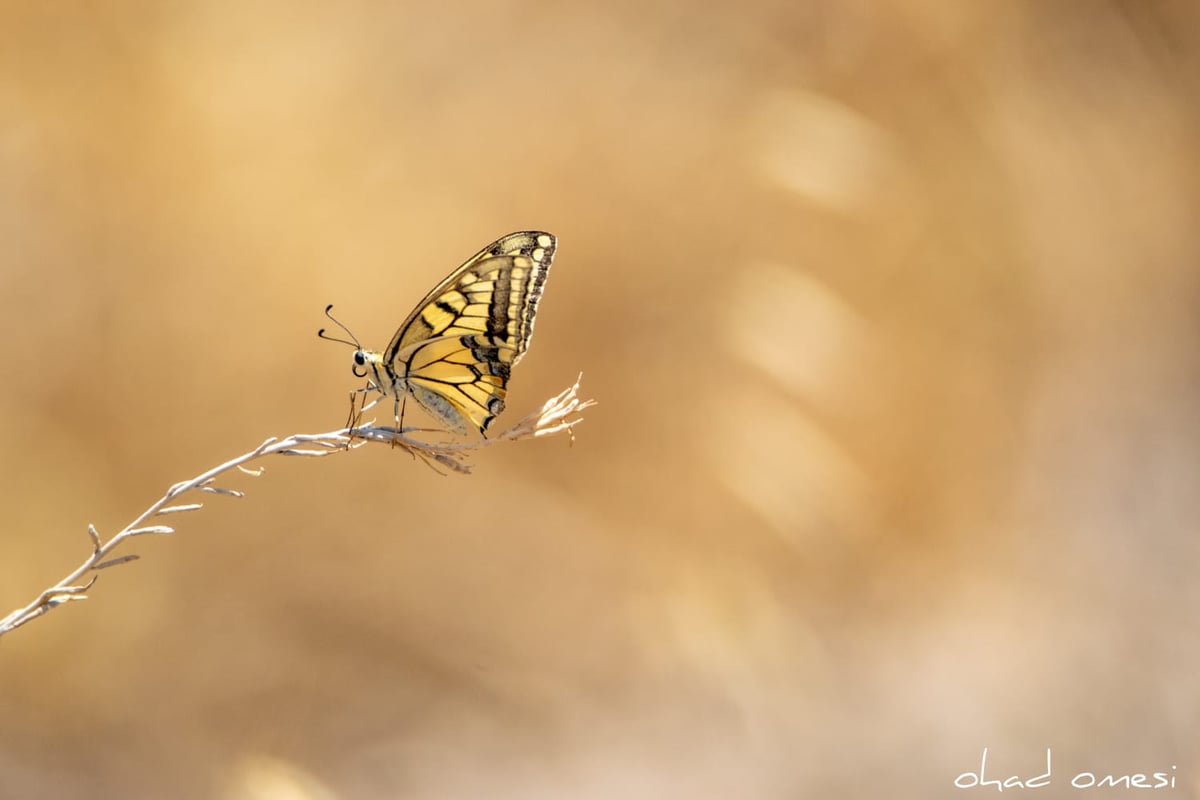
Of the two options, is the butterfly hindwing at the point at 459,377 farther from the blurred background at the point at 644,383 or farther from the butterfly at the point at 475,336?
the blurred background at the point at 644,383

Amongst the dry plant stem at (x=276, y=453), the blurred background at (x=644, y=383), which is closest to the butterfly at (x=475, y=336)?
the dry plant stem at (x=276, y=453)

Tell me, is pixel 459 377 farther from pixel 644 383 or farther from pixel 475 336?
pixel 644 383

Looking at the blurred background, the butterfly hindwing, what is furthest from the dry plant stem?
the blurred background

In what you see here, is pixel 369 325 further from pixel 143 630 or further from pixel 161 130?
pixel 143 630

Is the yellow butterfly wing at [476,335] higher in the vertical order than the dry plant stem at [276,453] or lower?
higher

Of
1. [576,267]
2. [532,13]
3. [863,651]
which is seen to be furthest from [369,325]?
[863,651]

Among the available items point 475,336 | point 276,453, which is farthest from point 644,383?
point 276,453
